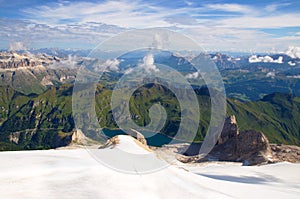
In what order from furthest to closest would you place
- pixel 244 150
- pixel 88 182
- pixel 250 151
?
pixel 244 150 → pixel 250 151 → pixel 88 182

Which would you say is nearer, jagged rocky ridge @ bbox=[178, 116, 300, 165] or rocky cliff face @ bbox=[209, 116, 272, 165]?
jagged rocky ridge @ bbox=[178, 116, 300, 165]

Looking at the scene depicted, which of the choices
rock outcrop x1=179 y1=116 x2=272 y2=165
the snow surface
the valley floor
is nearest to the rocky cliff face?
rock outcrop x1=179 y1=116 x2=272 y2=165

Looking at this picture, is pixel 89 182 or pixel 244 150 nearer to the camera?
pixel 89 182

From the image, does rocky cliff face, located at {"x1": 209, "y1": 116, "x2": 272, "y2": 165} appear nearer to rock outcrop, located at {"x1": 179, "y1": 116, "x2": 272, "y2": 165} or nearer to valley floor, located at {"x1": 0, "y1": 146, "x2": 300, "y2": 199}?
rock outcrop, located at {"x1": 179, "y1": 116, "x2": 272, "y2": 165}

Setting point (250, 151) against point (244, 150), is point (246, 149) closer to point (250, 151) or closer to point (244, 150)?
point (244, 150)

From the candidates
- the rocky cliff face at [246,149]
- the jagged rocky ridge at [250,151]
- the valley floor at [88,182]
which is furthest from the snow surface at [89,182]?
the jagged rocky ridge at [250,151]

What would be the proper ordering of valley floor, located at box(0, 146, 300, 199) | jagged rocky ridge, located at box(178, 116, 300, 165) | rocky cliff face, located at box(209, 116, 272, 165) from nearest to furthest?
valley floor, located at box(0, 146, 300, 199), jagged rocky ridge, located at box(178, 116, 300, 165), rocky cliff face, located at box(209, 116, 272, 165)

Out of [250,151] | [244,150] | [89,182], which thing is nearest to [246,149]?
[244,150]

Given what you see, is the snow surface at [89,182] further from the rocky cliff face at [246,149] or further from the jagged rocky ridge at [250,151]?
the jagged rocky ridge at [250,151]

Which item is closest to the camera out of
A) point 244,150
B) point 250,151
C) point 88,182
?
point 88,182
